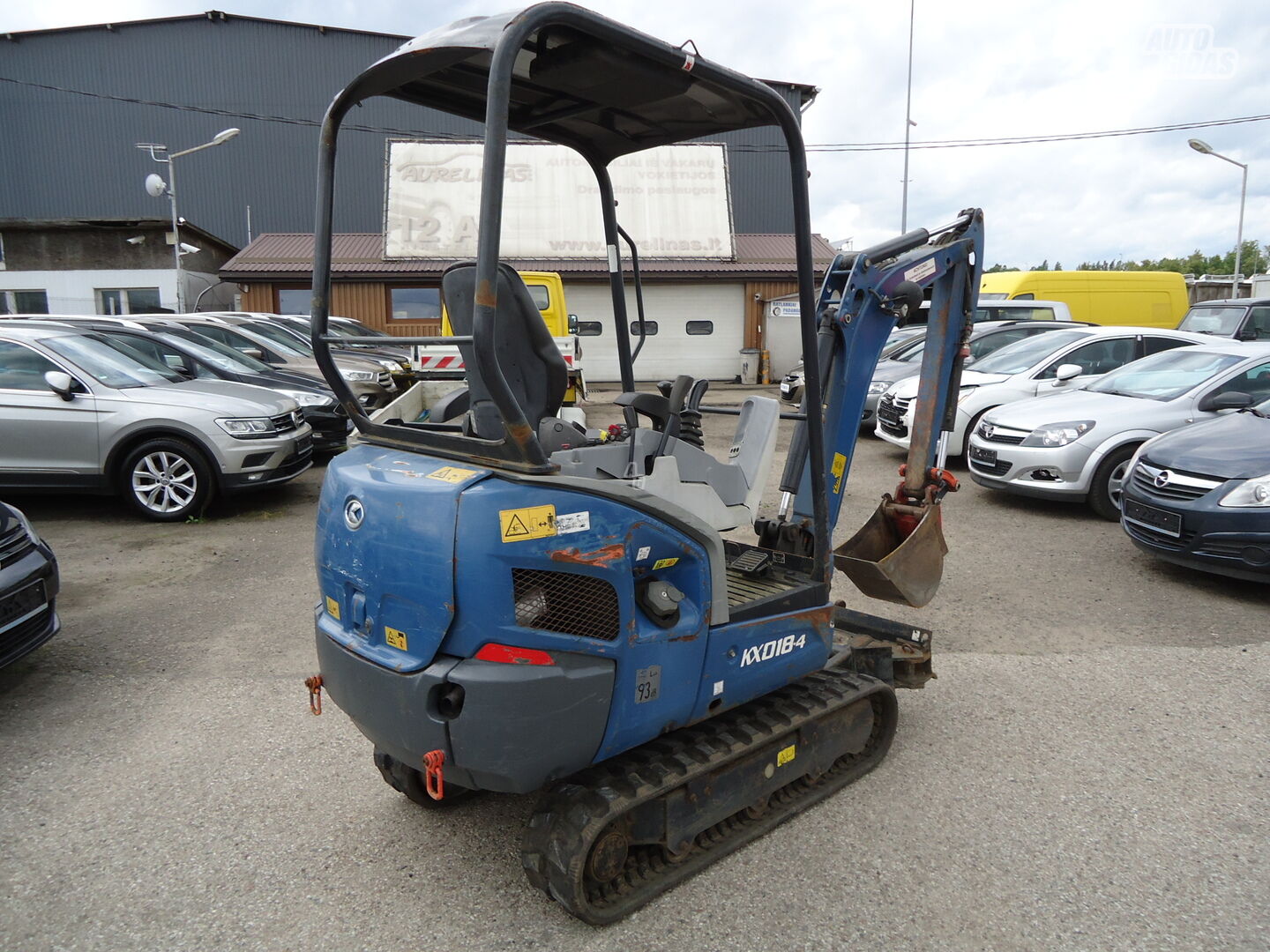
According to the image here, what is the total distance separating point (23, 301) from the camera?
23.6m

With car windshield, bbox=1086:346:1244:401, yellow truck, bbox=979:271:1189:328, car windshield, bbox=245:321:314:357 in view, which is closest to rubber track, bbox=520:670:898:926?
car windshield, bbox=1086:346:1244:401

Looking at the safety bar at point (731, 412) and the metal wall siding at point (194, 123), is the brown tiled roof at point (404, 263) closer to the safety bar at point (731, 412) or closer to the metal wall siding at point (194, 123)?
the metal wall siding at point (194, 123)

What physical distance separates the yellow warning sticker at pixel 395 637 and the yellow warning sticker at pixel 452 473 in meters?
0.48

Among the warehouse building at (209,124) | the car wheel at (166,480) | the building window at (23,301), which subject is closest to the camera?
the car wheel at (166,480)

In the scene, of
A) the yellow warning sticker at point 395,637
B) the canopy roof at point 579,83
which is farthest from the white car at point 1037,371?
the yellow warning sticker at point 395,637

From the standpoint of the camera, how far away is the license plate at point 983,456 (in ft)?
27.6

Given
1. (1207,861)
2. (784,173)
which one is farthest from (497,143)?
(784,173)

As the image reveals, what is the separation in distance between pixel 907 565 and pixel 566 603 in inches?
88.3

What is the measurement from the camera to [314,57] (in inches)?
1179

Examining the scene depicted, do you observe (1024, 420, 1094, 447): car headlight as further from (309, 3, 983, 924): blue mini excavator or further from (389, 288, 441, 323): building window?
(389, 288, 441, 323): building window

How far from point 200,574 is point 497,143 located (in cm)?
527

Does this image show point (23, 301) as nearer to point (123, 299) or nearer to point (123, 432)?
point (123, 299)

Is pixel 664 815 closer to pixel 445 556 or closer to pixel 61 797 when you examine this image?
pixel 445 556

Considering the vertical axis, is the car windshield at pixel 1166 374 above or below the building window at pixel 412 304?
below
